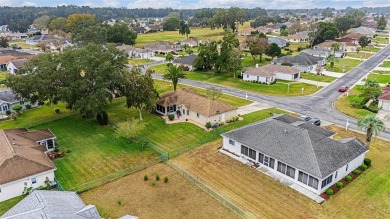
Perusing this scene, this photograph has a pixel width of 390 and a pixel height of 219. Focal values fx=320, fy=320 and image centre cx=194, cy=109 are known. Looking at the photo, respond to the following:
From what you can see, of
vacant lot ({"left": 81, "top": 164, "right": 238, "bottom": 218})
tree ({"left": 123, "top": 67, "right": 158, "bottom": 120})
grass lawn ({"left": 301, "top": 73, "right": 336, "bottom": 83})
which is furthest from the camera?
grass lawn ({"left": 301, "top": 73, "right": 336, "bottom": 83})

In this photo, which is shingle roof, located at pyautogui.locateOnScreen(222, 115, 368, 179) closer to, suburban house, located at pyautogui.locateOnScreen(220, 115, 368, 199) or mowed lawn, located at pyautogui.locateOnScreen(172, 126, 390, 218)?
suburban house, located at pyautogui.locateOnScreen(220, 115, 368, 199)

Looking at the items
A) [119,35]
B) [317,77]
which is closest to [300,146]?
[317,77]

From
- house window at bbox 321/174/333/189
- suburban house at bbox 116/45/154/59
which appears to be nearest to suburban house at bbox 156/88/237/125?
house window at bbox 321/174/333/189

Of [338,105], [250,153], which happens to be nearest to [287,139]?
[250,153]

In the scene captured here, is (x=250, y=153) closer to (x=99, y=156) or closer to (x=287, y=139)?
(x=287, y=139)

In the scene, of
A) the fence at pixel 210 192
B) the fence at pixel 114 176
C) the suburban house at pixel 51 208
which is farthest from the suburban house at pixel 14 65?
the suburban house at pixel 51 208

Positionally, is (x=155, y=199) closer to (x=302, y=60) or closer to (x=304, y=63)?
(x=304, y=63)
